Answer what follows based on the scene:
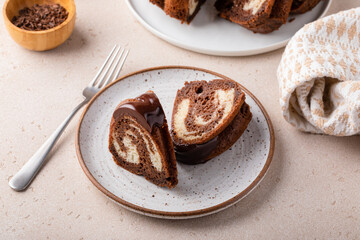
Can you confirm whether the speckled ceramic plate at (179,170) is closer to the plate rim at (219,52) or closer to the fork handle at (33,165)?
the fork handle at (33,165)

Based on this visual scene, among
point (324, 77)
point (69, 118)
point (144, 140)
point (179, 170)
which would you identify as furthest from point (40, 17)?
point (324, 77)

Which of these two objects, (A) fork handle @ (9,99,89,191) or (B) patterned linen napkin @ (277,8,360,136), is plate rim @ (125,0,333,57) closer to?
(B) patterned linen napkin @ (277,8,360,136)

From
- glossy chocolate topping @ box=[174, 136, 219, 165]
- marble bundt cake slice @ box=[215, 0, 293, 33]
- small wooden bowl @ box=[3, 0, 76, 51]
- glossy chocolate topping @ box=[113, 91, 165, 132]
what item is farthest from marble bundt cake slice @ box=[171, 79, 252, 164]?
small wooden bowl @ box=[3, 0, 76, 51]

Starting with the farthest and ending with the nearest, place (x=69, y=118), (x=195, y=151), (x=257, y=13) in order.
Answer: (x=257, y=13), (x=69, y=118), (x=195, y=151)

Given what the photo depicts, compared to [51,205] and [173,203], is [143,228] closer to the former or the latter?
[173,203]

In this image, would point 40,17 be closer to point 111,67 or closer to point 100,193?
point 111,67

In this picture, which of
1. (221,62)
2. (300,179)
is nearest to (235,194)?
(300,179)
